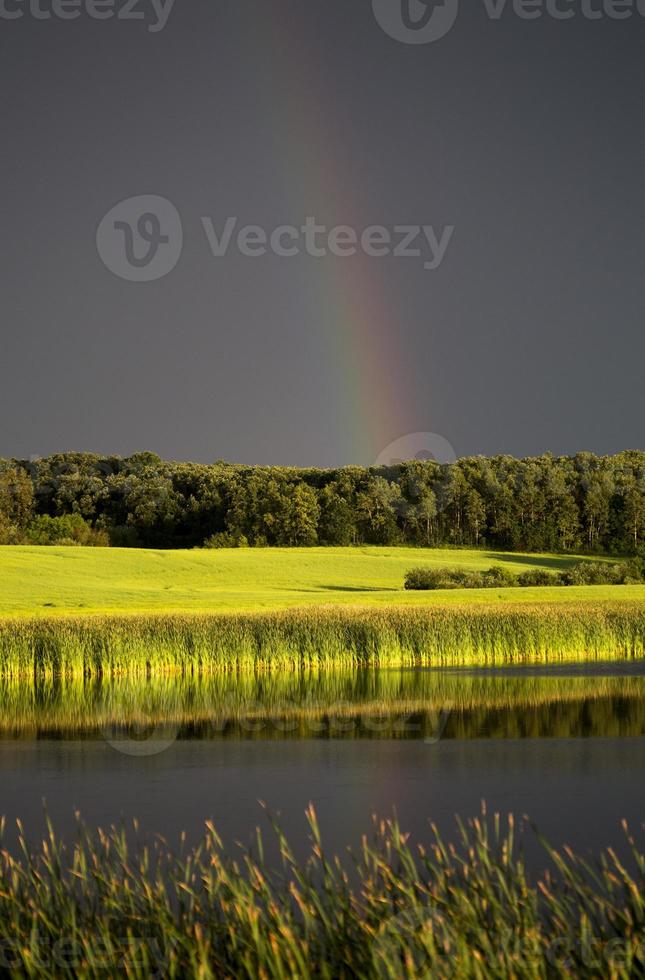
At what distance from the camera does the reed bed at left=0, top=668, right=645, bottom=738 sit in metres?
20.2

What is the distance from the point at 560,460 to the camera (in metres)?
90.4

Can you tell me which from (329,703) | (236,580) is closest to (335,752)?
(329,703)

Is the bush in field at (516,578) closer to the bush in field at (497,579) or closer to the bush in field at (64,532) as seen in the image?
the bush in field at (497,579)

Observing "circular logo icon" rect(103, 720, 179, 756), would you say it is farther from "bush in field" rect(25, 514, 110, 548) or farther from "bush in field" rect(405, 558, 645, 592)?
"bush in field" rect(25, 514, 110, 548)

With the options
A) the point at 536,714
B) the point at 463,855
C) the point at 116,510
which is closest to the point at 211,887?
the point at 463,855

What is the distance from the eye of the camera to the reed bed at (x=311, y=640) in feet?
88.3

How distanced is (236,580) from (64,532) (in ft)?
80.8

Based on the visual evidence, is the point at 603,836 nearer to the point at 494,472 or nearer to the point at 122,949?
the point at 122,949

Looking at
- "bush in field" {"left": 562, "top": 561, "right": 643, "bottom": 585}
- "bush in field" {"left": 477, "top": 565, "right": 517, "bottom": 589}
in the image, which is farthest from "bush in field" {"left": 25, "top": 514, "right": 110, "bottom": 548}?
"bush in field" {"left": 562, "top": 561, "right": 643, "bottom": 585}

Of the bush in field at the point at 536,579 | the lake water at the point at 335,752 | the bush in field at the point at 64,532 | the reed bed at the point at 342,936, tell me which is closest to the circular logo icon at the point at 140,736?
the lake water at the point at 335,752

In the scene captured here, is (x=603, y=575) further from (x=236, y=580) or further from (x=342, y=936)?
(x=342, y=936)

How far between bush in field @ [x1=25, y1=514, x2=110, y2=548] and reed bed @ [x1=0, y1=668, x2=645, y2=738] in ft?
154

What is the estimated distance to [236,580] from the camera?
5472 cm

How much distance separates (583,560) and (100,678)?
4613 centimetres
